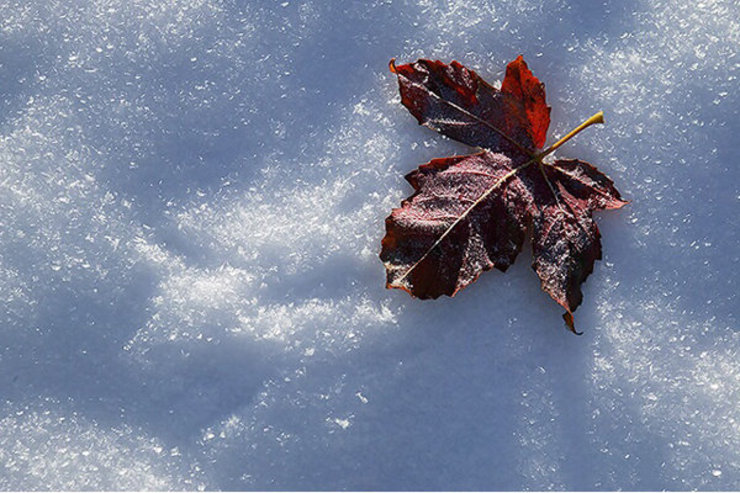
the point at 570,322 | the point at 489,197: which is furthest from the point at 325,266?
the point at 570,322

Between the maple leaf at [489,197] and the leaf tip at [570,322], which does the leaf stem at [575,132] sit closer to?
the maple leaf at [489,197]

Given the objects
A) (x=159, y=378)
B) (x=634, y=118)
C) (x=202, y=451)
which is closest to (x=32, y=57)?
(x=159, y=378)

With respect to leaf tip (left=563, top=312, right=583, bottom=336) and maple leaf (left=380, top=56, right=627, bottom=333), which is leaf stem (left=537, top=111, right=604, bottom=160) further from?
leaf tip (left=563, top=312, right=583, bottom=336)

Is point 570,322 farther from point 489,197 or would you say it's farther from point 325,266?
point 325,266

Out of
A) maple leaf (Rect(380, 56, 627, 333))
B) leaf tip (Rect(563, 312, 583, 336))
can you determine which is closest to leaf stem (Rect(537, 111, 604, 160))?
maple leaf (Rect(380, 56, 627, 333))

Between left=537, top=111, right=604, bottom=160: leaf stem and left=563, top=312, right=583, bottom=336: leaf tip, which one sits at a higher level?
left=537, top=111, right=604, bottom=160: leaf stem
